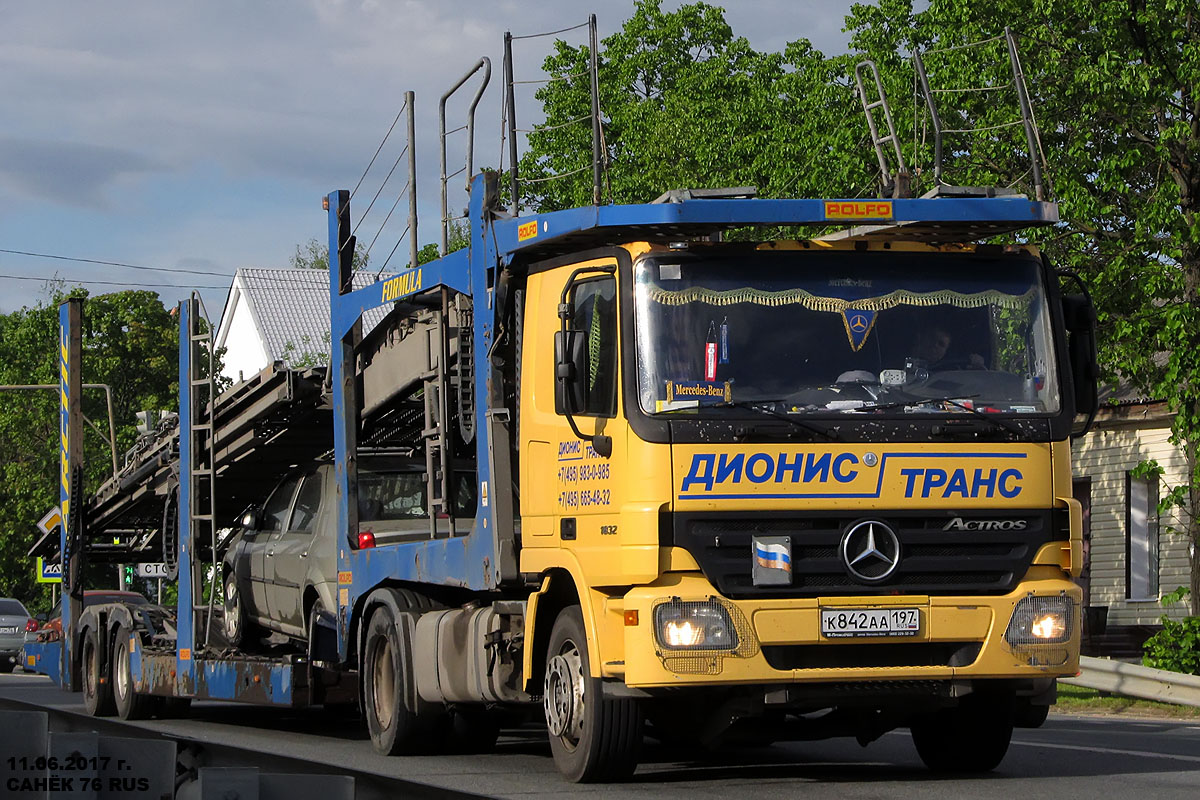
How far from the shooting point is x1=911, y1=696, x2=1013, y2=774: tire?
10.2m

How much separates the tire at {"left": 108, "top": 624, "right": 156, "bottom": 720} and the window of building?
60.5 feet

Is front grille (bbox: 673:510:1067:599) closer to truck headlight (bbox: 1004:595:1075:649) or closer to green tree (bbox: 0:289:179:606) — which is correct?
truck headlight (bbox: 1004:595:1075:649)

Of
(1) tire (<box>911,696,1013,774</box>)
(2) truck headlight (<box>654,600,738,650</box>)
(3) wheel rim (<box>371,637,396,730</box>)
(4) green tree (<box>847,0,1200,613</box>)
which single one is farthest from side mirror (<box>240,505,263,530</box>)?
(4) green tree (<box>847,0,1200,613</box>)

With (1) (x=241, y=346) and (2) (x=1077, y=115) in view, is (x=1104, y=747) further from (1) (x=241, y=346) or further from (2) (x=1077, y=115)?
(1) (x=241, y=346)

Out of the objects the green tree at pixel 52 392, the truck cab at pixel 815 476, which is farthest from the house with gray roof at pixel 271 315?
the truck cab at pixel 815 476

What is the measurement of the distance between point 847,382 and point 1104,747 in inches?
186

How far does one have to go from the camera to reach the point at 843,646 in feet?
29.7

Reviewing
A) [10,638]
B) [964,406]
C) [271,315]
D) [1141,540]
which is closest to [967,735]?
[964,406]

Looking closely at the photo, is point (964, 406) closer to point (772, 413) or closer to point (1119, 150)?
point (772, 413)

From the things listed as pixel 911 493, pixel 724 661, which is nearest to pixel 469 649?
pixel 724 661

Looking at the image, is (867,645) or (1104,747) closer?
(867,645)

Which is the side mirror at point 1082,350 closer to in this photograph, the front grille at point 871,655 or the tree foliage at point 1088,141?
the front grille at point 871,655

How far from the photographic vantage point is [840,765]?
1128cm

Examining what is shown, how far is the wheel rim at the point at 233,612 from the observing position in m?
15.1
